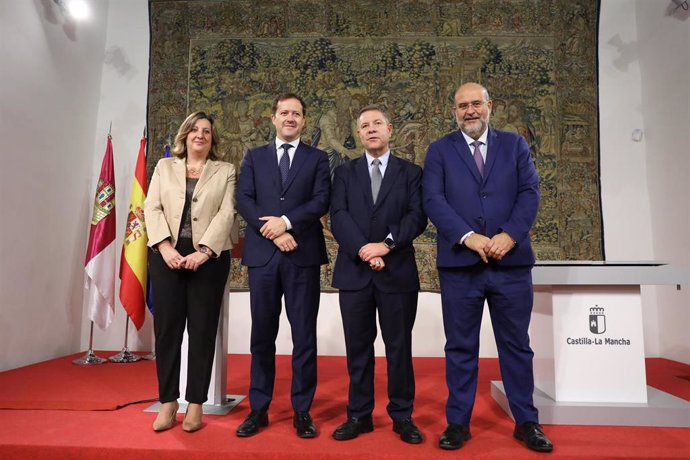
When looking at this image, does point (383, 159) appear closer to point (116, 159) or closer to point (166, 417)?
point (166, 417)

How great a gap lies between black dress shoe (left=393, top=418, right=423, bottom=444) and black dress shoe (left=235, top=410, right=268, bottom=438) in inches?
31.3

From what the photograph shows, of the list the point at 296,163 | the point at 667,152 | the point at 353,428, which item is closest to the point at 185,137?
the point at 296,163

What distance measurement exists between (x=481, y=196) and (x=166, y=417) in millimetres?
2293

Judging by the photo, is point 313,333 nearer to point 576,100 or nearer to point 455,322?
point 455,322

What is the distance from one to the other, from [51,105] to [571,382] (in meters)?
5.98

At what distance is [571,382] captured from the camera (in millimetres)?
3098

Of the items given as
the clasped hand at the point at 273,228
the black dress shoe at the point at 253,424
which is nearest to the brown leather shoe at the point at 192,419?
the black dress shoe at the point at 253,424

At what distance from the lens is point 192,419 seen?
278 cm

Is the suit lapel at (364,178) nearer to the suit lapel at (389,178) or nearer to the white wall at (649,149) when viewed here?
the suit lapel at (389,178)

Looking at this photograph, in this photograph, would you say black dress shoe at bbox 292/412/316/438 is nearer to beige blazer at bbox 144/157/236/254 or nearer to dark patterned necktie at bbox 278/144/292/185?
beige blazer at bbox 144/157/236/254

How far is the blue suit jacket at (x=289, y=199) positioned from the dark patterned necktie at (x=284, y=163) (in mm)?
30

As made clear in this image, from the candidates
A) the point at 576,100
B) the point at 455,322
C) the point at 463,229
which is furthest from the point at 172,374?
the point at 576,100

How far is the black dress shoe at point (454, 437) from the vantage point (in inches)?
97.3

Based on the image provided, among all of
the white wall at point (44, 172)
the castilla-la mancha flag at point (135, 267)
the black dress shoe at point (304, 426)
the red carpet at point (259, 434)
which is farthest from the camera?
the castilla-la mancha flag at point (135, 267)
